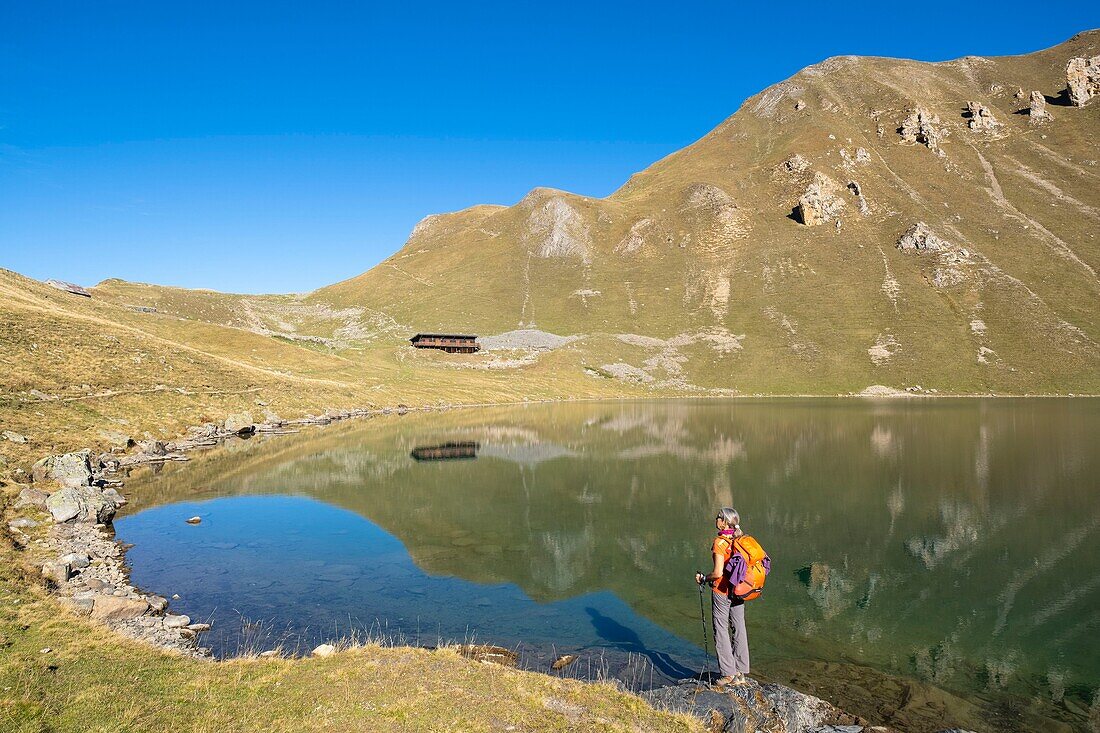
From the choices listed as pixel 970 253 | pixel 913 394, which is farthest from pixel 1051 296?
pixel 913 394

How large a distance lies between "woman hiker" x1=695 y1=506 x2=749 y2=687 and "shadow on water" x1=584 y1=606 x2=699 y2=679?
134cm

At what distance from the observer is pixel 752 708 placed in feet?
42.6

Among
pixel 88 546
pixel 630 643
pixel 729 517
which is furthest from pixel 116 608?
pixel 729 517

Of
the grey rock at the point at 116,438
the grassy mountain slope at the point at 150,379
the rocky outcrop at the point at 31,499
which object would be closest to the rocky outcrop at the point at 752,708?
the rocky outcrop at the point at 31,499

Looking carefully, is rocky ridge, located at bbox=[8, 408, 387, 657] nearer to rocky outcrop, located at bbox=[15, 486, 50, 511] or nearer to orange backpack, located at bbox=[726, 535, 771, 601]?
rocky outcrop, located at bbox=[15, 486, 50, 511]

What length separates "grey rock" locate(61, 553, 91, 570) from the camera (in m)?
20.2

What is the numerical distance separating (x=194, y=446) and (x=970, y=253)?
225 meters

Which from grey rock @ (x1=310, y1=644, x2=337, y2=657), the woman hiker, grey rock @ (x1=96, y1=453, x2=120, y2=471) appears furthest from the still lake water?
grey rock @ (x1=96, y1=453, x2=120, y2=471)

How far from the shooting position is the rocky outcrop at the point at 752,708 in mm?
12281

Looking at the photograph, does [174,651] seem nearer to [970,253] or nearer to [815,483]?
[815,483]

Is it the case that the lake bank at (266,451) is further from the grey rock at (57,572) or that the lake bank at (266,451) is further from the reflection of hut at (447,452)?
the grey rock at (57,572)

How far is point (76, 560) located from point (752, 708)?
2317cm

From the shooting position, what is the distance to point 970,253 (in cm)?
18900

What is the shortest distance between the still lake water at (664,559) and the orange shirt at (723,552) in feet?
10.5
